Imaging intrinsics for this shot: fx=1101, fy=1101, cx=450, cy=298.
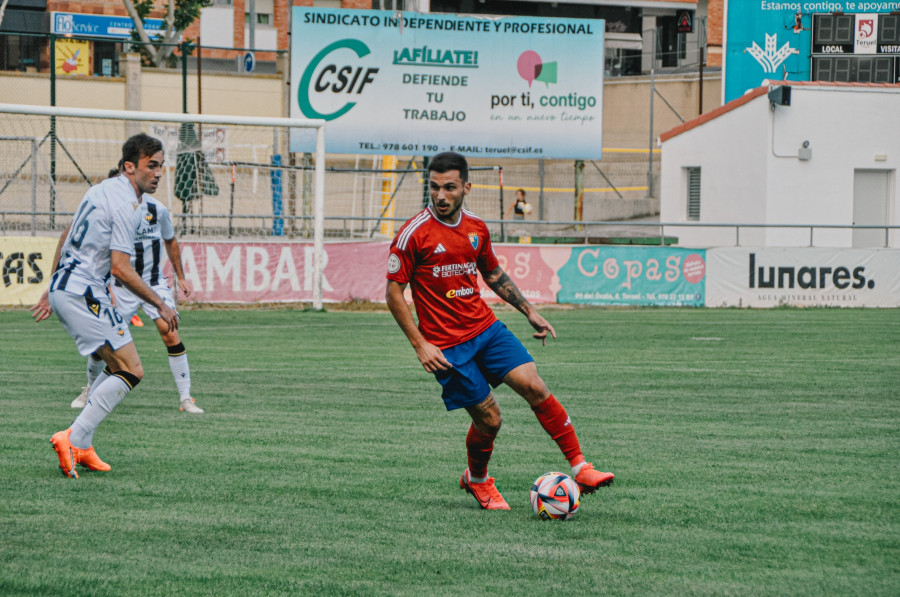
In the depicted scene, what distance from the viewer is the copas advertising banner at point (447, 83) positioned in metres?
26.0

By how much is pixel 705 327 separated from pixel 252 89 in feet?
63.6

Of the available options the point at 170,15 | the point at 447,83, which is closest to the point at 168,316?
the point at 447,83

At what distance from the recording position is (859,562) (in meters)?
4.77

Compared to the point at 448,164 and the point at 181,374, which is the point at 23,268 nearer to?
the point at 181,374

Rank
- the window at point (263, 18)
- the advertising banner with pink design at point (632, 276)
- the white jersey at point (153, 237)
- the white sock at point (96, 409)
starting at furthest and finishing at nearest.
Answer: the window at point (263, 18)
the advertising banner with pink design at point (632, 276)
the white jersey at point (153, 237)
the white sock at point (96, 409)

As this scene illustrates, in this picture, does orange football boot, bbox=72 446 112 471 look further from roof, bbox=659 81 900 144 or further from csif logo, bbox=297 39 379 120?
roof, bbox=659 81 900 144

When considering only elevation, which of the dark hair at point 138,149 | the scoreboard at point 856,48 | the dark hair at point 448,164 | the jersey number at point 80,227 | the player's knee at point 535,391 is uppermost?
the scoreboard at point 856,48

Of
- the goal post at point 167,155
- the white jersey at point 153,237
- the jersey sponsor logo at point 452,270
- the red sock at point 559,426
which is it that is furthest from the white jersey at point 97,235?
the goal post at point 167,155

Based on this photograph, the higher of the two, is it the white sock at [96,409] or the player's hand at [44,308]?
the player's hand at [44,308]

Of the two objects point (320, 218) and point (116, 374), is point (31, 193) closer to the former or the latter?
point (320, 218)

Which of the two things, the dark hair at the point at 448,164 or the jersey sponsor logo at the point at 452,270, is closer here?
the dark hair at the point at 448,164

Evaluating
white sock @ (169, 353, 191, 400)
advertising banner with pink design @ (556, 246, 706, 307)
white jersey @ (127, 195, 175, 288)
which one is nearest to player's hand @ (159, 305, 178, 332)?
white jersey @ (127, 195, 175, 288)

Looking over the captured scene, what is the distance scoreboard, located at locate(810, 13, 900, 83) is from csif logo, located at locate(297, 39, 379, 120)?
14574 millimetres

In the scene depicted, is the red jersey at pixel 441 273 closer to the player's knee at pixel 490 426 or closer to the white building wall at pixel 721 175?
the player's knee at pixel 490 426
